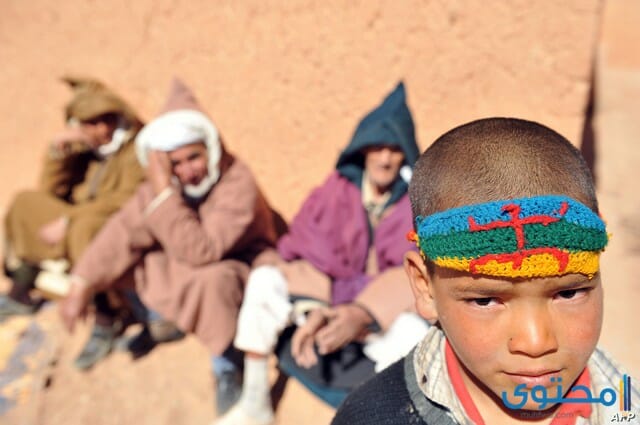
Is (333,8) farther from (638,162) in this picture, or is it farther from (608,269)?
(638,162)

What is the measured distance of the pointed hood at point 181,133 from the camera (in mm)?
2850

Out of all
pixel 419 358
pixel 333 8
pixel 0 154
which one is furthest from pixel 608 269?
pixel 0 154

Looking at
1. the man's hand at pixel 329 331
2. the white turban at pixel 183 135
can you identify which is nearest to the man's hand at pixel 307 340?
the man's hand at pixel 329 331

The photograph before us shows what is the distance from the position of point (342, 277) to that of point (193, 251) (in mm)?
715

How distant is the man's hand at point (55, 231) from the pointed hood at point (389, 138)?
5.58 ft

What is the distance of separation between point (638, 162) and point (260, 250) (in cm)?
329

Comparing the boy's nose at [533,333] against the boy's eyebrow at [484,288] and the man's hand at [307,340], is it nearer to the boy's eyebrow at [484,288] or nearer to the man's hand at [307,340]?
the boy's eyebrow at [484,288]

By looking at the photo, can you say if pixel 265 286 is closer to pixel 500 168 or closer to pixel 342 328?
pixel 342 328

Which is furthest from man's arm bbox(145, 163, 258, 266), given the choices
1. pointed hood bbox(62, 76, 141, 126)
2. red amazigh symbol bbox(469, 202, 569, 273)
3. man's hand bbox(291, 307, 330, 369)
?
red amazigh symbol bbox(469, 202, 569, 273)

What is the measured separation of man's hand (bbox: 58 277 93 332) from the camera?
9.55 feet

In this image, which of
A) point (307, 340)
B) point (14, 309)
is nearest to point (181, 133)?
point (307, 340)

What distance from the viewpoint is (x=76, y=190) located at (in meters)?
3.68

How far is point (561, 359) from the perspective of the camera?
99 centimetres

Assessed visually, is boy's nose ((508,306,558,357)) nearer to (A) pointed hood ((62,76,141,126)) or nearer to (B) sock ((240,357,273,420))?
(B) sock ((240,357,273,420))
